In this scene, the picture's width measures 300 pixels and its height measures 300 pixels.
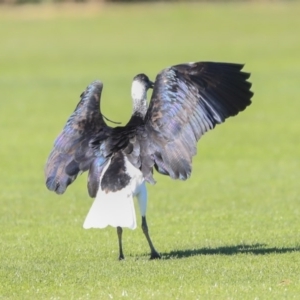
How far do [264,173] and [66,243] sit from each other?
710cm

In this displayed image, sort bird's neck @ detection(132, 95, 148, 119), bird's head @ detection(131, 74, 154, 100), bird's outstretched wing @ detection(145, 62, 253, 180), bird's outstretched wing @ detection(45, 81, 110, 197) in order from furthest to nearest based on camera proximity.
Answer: bird's head @ detection(131, 74, 154, 100) < bird's neck @ detection(132, 95, 148, 119) < bird's outstretched wing @ detection(45, 81, 110, 197) < bird's outstretched wing @ detection(145, 62, 253, 180)

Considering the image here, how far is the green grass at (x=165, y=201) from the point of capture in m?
8.61

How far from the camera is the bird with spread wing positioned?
9367 millimetres

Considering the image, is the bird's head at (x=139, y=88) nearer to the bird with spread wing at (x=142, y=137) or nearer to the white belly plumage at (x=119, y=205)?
the bird with spread wing at (x=142, y=137)

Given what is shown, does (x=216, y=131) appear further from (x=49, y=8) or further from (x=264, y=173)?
(x=49, y=8)

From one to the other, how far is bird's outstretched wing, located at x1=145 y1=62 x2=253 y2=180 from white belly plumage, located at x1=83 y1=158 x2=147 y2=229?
29 cm

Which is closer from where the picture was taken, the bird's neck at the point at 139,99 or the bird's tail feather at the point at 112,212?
the bird's tail feather at the point at 112,212

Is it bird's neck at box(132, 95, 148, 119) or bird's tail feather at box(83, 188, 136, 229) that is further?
bird's neck at box(132, 95, 148, 119)

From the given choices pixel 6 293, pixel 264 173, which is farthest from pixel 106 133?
→ pixel 264 173

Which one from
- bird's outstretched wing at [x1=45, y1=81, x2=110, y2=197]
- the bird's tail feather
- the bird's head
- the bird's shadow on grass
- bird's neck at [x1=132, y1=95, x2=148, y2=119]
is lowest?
the bird's shadow on grass

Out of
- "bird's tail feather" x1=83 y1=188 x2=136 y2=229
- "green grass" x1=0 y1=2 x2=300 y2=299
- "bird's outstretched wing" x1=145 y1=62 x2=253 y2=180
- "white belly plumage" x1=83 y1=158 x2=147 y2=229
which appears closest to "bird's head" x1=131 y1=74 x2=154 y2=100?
"bird's outstretched wing" x1=145 y1=62 x2=253 y2=180

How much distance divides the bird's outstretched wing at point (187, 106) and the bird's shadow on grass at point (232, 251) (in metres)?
0.93

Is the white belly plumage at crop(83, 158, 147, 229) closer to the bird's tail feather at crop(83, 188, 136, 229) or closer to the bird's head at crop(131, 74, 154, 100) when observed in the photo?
the bird's tail feather at crop(83, 188, 136, 229)

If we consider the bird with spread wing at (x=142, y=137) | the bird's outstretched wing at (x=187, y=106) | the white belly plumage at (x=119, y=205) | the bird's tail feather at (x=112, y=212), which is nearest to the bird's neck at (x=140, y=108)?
the bird with spread wing at (x=142, y=137)
